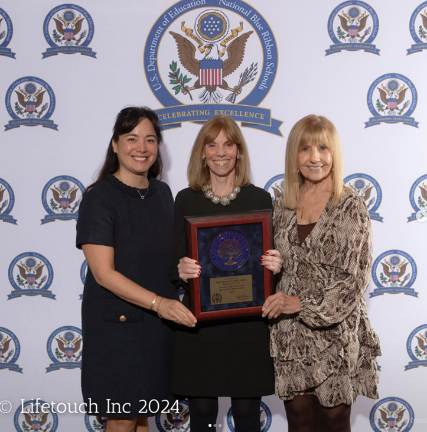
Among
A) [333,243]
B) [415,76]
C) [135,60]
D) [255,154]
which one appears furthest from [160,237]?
[415,76]

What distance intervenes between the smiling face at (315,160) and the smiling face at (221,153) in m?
0.27

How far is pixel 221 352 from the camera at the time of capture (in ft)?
5.77

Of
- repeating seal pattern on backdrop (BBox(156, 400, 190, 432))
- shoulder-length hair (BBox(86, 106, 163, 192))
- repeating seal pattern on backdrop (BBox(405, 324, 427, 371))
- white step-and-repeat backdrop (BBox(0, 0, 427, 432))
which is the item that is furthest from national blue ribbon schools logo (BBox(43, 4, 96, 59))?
repeating seal pattern on backdrop (BBox(405, 324, 427, 371))

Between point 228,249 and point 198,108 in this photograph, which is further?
point 198,108

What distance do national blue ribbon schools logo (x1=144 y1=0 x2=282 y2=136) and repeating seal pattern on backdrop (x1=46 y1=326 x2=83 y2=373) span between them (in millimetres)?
1329

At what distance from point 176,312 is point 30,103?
159 centimetres

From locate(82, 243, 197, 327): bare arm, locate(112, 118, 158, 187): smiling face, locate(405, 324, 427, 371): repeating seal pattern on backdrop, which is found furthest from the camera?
locate(405, 324, 427, 371): repeating seal pattern on backdrop

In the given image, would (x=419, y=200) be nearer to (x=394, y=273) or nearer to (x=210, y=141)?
(x=394, y=273)

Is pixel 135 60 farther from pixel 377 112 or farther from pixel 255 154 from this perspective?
pixel 377 112

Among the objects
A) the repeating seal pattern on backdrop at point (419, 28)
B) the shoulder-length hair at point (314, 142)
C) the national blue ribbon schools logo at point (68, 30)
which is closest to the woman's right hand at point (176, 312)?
the shoulder-length hair at point (314, 142)

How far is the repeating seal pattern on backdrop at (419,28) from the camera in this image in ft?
8.38

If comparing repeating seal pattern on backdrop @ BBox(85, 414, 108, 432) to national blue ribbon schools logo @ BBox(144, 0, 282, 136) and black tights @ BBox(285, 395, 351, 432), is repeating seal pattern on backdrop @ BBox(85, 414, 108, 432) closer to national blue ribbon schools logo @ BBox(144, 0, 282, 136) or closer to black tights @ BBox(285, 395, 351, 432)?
black tights @ BBox(285, 395, 351, 432)

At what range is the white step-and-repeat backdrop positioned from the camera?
2535 millimetres

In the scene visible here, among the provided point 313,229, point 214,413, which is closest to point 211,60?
point 313,229
